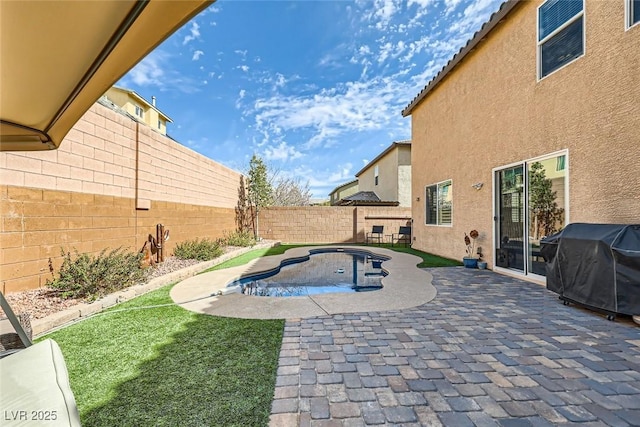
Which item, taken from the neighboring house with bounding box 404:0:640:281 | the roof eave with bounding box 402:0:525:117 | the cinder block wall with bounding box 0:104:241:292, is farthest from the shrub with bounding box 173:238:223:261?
the roof eave with bounding box 402:0:525:117

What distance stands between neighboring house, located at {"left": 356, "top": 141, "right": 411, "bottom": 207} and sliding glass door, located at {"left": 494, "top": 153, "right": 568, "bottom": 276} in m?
9.79

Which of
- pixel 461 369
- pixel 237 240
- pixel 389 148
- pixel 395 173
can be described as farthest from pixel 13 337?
pixel 389 148

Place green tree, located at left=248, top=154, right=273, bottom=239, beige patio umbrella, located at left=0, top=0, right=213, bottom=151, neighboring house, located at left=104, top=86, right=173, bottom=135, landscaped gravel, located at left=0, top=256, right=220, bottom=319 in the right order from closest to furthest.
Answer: beige patio umbrella, located at left=0, top=0, right=213, bottom=151 < landscaped gravel, located at left=0, top=256, right=220, bottom=319 < green tree, located at left=248, top=154, right=273, bottom=239 < neighboring house, located at left=104, top=86, right=173, bottom=135

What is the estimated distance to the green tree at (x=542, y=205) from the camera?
513 centimetres

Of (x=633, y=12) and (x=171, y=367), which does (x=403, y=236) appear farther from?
(x=171, y=367)

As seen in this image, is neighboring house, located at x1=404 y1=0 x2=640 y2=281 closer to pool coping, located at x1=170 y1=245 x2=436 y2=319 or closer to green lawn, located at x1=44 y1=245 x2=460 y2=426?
pool coping, located at x1=170 y1=245 x2=436 y2=319

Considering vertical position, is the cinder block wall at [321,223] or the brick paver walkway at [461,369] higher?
the cinder block wall at [321,223]

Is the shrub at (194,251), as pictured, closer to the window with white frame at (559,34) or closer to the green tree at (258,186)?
the green tree at (258,186)

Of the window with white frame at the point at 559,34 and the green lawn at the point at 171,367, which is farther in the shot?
the window with white frame at the point at 559,34

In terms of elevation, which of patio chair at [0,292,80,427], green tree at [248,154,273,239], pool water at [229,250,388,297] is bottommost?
pool water at [229,250,388,297]

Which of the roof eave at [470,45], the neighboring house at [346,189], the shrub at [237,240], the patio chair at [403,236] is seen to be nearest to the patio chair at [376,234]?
the patio chair at [403,236]

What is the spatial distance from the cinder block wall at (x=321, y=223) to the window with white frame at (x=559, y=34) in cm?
918

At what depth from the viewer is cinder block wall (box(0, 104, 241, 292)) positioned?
3734 mm

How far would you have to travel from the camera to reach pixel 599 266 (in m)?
3.59
